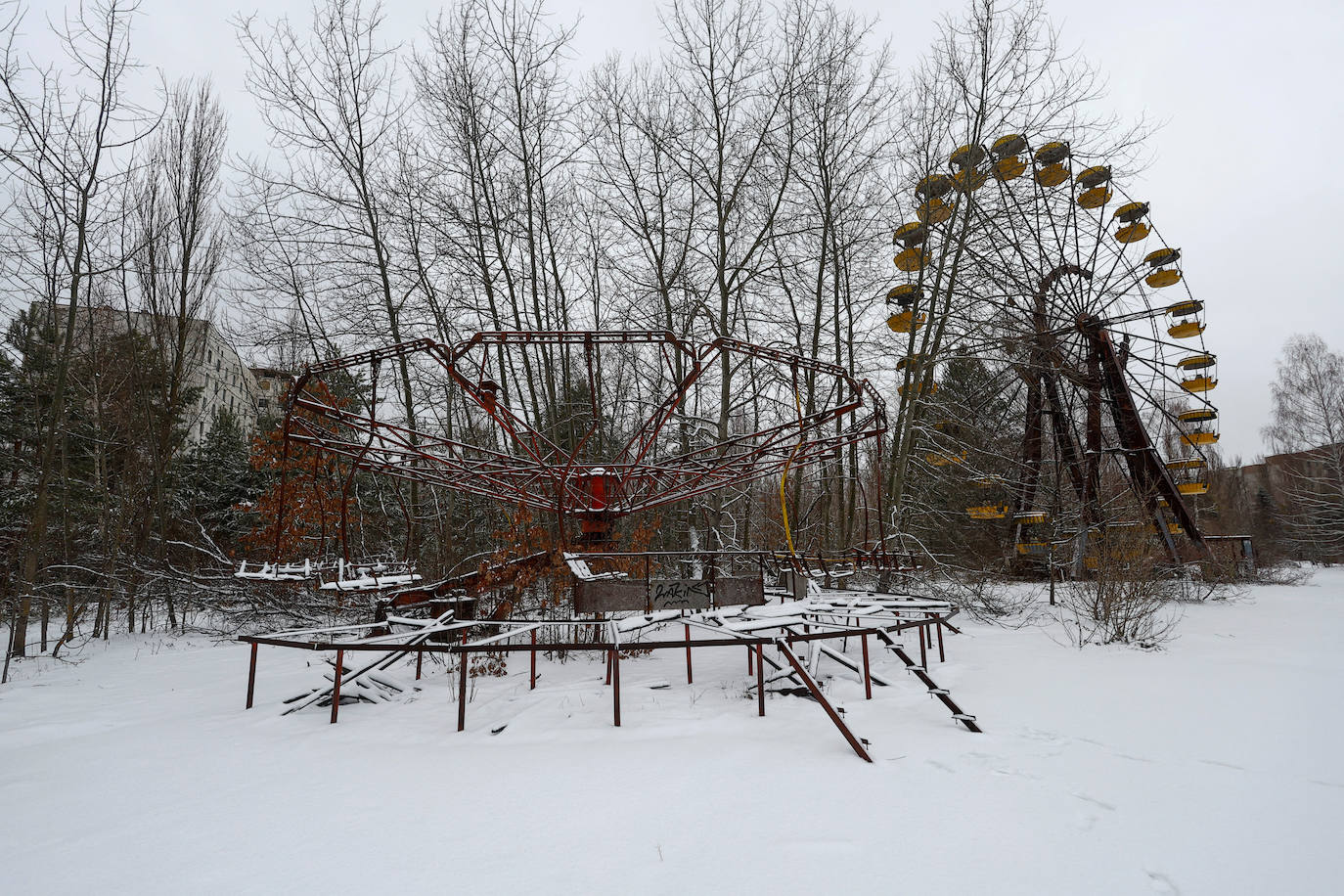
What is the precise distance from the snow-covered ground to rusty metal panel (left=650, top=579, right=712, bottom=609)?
81 centimetres

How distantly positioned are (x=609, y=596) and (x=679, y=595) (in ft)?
2.19

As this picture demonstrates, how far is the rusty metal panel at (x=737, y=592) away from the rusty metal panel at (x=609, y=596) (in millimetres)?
781

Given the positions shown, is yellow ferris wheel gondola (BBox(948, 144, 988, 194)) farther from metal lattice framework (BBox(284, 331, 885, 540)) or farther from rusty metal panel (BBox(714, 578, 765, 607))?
rusty metal panel (BBox(714, 578, 765, 607))

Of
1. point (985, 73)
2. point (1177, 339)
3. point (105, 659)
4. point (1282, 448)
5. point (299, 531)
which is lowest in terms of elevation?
point (105, 659)

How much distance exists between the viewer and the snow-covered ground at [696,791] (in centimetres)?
258

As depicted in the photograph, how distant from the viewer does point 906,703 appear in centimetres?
517

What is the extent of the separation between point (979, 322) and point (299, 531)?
14.5 metres

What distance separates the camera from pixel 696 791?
3432mm

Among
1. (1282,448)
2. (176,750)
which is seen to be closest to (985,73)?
(176,750)

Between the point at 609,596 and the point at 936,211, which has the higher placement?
the point at 936,211

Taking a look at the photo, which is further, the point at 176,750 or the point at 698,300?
the point at 698,300

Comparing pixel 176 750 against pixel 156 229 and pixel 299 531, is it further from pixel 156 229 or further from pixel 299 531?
pixel 156 229

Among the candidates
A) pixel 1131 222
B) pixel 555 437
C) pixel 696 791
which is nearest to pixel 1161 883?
pixel 696 791

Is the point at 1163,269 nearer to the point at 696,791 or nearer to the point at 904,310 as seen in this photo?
the point at 904,310
